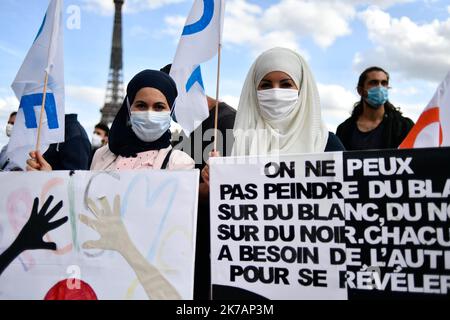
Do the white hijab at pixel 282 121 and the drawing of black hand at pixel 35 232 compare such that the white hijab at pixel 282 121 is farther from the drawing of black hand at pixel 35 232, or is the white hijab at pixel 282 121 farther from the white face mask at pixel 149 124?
the drawing of black hand at pixel 35 232

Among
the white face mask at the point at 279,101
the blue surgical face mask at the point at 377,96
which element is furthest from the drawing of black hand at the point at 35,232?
the blue surgical face mask at the point at 377,96

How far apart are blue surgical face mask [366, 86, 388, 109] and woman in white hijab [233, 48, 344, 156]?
132 cm

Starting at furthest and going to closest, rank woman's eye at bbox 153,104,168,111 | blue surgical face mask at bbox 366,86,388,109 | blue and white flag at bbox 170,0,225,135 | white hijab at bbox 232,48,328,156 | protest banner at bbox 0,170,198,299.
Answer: blue surgical face mask at bbox 366,86,388,109 < blue and white flag at bbox 170,0,225,135 < woman's eye at bbox 153,104,168,111 < white hijab at bbox 232,48,328,156 < protest banner at bbox 0,170,198,299

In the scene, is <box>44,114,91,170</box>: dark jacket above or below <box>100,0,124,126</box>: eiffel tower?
below

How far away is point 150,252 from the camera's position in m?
2.72

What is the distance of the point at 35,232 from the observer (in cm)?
297

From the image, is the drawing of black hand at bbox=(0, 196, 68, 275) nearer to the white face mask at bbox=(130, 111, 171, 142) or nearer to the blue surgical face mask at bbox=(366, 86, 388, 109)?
the white face mask at bbox=(130, 111, 171, 142)

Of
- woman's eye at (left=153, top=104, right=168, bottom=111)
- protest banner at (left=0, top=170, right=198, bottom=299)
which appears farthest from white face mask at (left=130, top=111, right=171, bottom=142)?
protest banner at (left=0, top=170, right=198, bottom=299)

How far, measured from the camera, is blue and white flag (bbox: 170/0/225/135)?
3.45m

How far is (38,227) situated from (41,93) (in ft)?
3.93

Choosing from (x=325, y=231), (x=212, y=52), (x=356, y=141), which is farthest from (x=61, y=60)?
(x=356, y=141)

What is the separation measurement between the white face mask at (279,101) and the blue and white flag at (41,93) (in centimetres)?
165

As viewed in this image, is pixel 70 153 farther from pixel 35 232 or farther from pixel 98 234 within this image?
pixel 98 234

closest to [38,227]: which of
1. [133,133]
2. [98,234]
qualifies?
[98,234]
